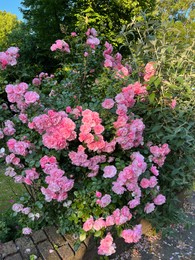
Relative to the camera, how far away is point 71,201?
174 cm

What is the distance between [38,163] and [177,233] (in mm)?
1544

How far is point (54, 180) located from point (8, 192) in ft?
5.90

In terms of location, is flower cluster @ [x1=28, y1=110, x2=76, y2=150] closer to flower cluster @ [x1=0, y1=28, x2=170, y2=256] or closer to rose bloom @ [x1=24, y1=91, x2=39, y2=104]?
flower cluster @ [x1=0, y1=28, x2=170, y2=256]

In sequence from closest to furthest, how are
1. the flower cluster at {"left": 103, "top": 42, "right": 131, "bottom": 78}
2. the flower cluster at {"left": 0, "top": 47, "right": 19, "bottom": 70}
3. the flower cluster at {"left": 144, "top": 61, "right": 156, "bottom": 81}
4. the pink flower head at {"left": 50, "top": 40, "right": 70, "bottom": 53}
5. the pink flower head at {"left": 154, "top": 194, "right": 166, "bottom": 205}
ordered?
the pink flower head at {"left": 154, "top": 194, "right": 166, "bottom": 205} < the flower cluster at {"left": 0, "top": 47, "right": 19, "bottom": 70} < the flower cluster at {"left": 144, "top": 61, "right": 156, "bottom": 81} < the flower cluster at {"left": 103, "top": 42, "right": 131, "bottom": 78} < the pink flower head at {"left": 50, "top": 40, "right": 70, "bottom": 53}

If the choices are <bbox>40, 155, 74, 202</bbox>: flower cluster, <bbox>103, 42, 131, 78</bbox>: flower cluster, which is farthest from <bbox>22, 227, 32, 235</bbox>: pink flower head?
<bbox>103, 42, 131, 78</bbox>: flower cluster

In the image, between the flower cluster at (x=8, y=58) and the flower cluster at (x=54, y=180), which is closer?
the flower cluster at (x=54, y=180)

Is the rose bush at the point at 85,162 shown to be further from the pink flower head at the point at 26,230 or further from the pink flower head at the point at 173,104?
the pink flower head at the point at 173,104

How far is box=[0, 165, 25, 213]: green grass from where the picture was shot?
8.88 ft

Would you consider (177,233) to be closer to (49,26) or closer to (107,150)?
(107,150)


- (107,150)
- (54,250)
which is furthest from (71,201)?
(107,150)

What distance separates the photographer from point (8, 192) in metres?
3.05

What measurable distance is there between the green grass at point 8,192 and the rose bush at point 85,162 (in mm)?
878

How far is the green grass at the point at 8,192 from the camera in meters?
2.71

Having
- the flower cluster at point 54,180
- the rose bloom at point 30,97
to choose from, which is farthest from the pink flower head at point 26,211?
the rose bloom at point 30,97
